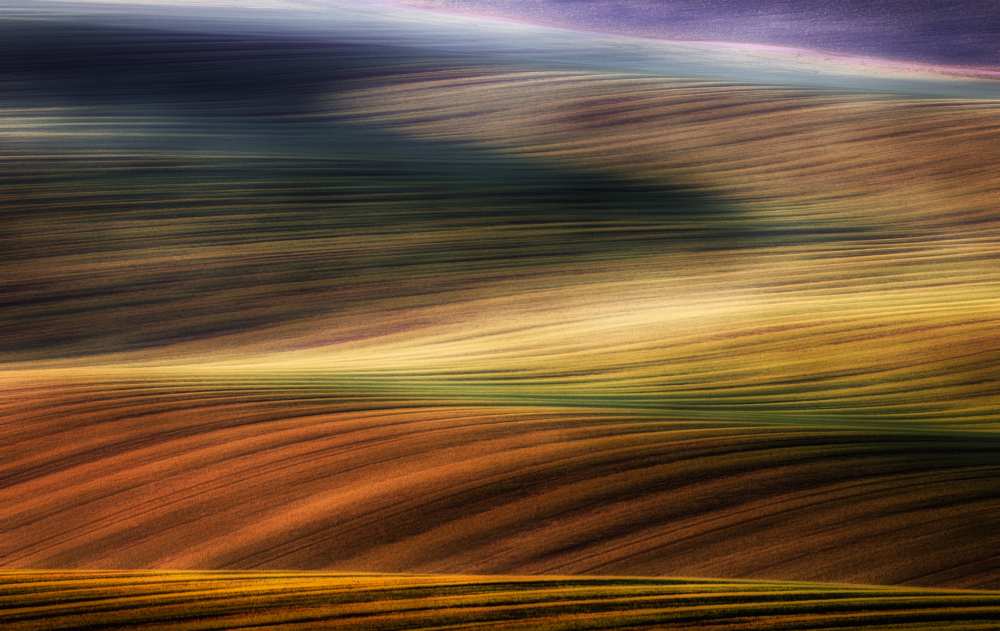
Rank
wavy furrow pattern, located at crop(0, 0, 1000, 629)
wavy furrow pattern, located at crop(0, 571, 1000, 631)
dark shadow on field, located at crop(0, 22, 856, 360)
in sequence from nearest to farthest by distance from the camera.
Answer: wavy furrow pattern, located at crop(0, 571, 1000, 631) < wavy furrow pattern, located at crop(0, 0, 1000, 629) < dark shadow on field, located at crop(0, 22, 856, 360)

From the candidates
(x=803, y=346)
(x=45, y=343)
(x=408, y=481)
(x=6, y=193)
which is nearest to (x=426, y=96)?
(x=6, y=193)

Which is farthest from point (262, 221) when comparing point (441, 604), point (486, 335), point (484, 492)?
point (441, 604)

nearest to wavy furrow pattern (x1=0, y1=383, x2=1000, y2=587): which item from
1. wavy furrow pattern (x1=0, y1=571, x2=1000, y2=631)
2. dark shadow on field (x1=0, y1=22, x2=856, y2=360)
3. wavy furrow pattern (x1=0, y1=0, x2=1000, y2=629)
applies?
wavy furrow pattern (x1=0, y1=0, x2=1000, y2=629)

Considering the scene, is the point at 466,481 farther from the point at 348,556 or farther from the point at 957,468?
the point at 957,468

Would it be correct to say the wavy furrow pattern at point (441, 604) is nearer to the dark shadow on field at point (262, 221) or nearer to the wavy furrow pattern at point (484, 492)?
the wavy furrow pattern at point (484, 492)

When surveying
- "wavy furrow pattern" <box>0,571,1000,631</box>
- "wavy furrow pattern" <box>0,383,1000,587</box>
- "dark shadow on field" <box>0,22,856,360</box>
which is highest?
"dark shadow on field" <box>0,22,856,360</box>

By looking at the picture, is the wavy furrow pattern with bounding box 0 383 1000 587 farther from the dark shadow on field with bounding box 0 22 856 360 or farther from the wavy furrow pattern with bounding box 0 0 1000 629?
the dark shadow on field with bounding box 0 22 856 360

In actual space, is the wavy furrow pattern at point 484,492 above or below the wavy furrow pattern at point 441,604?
above

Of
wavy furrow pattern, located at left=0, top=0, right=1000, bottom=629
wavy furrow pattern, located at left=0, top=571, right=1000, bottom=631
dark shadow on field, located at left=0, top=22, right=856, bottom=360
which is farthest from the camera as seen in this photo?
dark shadow on field, located at left=0, top=22, right=856, bottom=360

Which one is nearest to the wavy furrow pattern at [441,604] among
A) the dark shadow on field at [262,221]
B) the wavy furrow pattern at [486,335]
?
the wavy furrow pattern at [486,335]

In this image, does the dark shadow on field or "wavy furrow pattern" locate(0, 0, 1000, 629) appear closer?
"wavy furrow pattern" locate(0, 0, 1000, 629)
